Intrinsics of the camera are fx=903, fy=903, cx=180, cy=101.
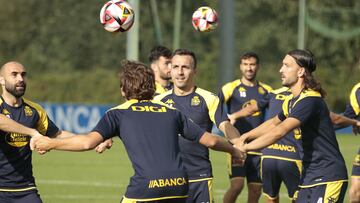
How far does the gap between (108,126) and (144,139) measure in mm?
378

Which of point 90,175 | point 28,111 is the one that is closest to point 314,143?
point 28,111

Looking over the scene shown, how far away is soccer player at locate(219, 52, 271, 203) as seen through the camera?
49.5 feet

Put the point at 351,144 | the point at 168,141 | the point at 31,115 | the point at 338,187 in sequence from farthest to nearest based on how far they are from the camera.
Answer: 1. the point at 351,144
2. the point at 31,115
3. the point at 338,187
4. the point at 168,141

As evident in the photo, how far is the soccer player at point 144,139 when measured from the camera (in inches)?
350

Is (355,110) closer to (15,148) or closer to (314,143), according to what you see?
(314,143)

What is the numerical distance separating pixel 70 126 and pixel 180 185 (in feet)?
82.5

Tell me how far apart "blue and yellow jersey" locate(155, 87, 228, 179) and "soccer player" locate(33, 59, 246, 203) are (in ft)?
7.64

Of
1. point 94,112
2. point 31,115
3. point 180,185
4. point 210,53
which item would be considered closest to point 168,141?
point 180,185

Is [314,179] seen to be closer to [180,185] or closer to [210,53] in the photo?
[180,185]

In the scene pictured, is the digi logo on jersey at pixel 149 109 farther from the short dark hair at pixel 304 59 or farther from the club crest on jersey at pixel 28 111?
the club crest on jersey at pixel 28 111

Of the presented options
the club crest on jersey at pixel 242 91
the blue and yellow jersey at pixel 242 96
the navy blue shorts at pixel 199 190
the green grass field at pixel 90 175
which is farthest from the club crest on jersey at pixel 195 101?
the green grass field at pixel 90 175

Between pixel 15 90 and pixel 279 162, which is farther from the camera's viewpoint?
pixel 279 162

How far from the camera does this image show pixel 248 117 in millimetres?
15625

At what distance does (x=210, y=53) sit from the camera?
192 feet
